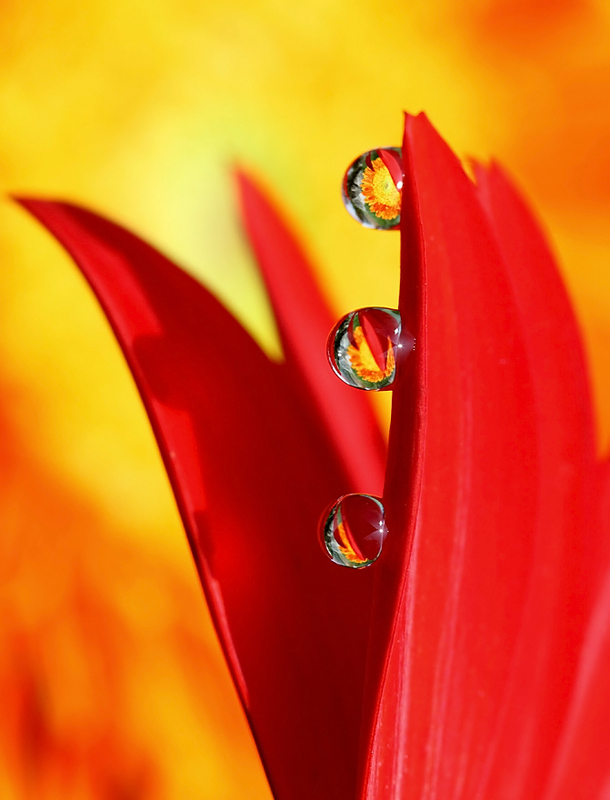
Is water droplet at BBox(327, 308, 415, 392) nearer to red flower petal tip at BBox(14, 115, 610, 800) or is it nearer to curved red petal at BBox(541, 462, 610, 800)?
red flower petal tip at BBox(14, 115, 610, 800)

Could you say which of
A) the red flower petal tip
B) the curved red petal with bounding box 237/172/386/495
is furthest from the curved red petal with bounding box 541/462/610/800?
the curved red petal with bounding box 237/172/386/495

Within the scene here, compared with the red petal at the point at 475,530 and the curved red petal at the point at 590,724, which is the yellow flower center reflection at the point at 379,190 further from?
the curved red petal at the point at 590,724

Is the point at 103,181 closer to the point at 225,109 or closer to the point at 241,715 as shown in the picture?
the point at 225,109

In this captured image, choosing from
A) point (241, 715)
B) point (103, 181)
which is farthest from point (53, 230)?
point (241, 715)

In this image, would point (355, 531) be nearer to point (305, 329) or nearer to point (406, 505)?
point (406, 505)

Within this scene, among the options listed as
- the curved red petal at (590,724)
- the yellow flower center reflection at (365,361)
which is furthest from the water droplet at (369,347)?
the curved red petal at (590,724)

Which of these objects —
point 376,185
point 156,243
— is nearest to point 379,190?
point 376,185
